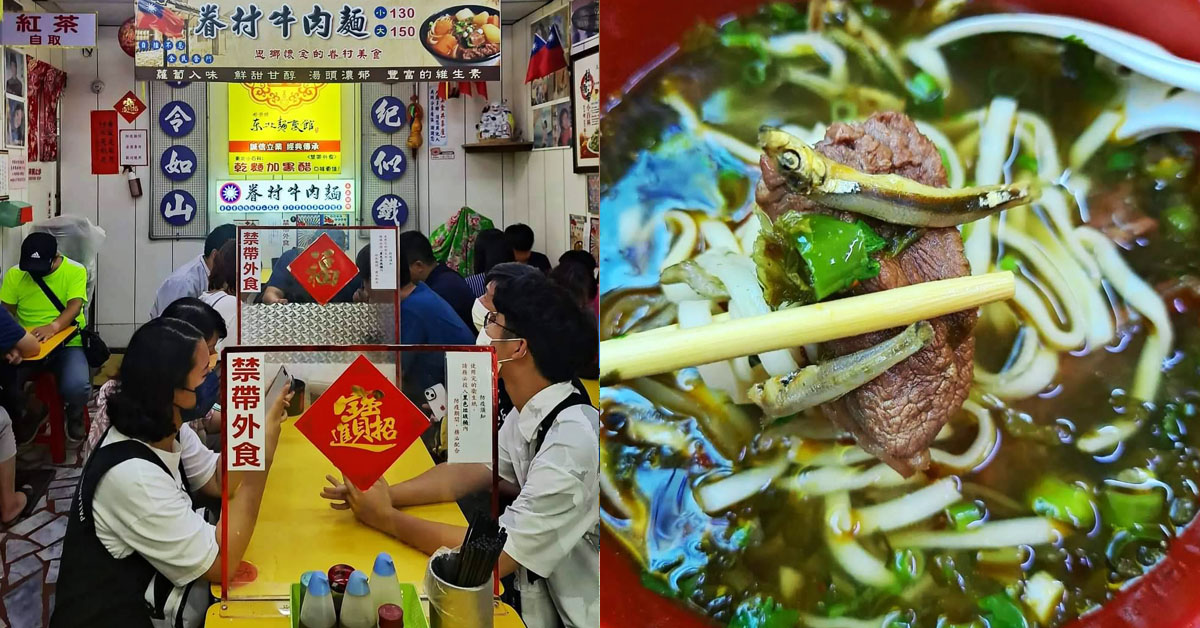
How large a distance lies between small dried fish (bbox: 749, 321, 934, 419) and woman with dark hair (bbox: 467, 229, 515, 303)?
1.34ft

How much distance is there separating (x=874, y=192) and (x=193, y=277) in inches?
36.8

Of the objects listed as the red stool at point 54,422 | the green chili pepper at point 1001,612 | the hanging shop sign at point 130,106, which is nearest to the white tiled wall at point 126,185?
the hanging shop sign at point 130,106

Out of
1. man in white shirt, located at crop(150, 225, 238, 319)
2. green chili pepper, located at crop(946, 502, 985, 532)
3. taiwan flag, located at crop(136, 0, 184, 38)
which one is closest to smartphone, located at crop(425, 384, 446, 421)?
man in white shirt, located at crop(150, 225, 238, 319)

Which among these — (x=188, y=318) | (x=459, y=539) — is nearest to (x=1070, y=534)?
(x=459, y=539)

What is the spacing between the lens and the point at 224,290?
1.48m

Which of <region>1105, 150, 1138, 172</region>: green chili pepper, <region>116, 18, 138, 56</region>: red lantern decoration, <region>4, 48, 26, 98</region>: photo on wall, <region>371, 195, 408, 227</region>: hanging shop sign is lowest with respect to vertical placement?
<region>371, 195, 408, 227</region>: hanging shop sign

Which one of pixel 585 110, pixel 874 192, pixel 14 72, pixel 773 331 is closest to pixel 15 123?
pixel 14 72

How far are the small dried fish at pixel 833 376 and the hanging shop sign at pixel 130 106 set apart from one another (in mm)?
929

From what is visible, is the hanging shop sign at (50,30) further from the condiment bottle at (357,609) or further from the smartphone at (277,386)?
the condiment bottle at (357,609)

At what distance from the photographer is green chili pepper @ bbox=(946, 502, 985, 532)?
1.55m

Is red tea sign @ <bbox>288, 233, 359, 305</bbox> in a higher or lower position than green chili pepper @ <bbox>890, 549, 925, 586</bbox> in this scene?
higher

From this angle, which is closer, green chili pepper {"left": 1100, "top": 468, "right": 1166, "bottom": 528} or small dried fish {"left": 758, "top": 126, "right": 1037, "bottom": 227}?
small dried fish {"left": 758, "top": 126, "right": 1037, "bottom": 227}

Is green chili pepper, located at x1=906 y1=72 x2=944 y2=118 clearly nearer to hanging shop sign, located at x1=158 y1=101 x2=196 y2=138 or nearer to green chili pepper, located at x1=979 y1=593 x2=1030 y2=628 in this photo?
green chili pepper, located at x1=979 y1=593 x2=1030 y2=628

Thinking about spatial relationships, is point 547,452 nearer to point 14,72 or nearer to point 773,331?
point 773,331
